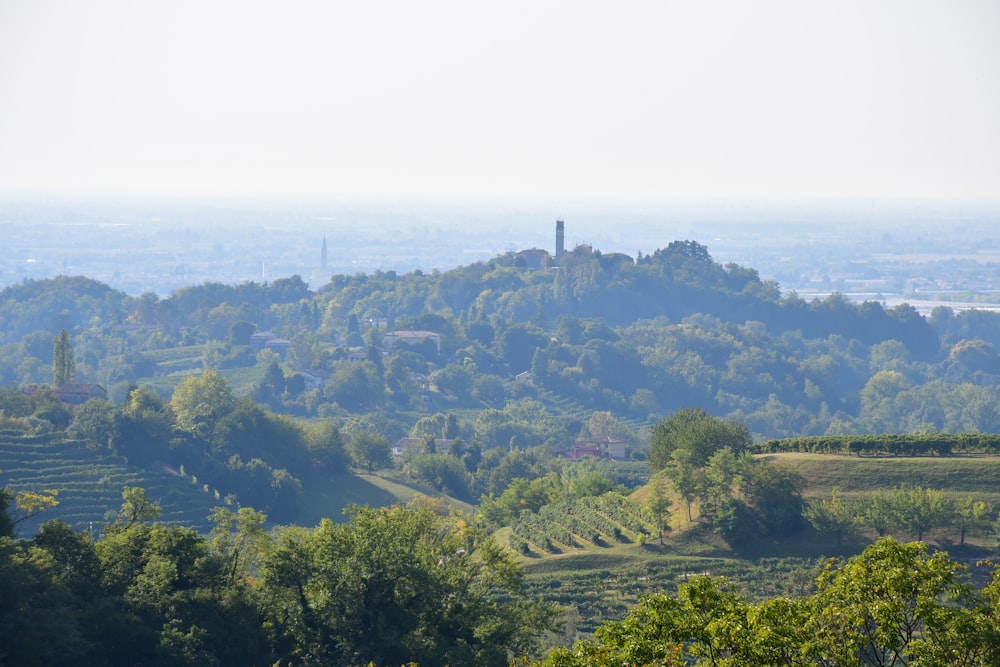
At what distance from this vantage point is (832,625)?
17062mm

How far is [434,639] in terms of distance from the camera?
26.3m

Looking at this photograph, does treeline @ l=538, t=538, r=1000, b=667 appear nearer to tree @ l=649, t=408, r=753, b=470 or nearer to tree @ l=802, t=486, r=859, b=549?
tree @ l=802, t=486, r=859, b=549

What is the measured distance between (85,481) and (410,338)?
68661 millimetres

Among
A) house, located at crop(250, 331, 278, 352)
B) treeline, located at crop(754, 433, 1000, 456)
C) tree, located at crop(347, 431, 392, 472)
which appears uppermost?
treeline, located at crop(754, 433, 1000, 456)

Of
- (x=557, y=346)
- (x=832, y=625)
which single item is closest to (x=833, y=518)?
(x=832, y=625)

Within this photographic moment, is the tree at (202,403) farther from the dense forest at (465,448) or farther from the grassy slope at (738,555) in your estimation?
the grassy slope at (738,555)

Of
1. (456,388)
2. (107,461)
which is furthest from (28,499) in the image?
(456,388)

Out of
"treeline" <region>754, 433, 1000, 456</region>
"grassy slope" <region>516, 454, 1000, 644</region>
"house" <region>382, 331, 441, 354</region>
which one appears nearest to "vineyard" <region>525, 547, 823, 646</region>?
"grassy slope" <region>516, 454, 1000, 644</region>

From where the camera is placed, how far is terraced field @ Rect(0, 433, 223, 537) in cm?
5981

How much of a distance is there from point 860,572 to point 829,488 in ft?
94.2

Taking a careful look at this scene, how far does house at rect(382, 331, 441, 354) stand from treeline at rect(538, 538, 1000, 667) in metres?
111

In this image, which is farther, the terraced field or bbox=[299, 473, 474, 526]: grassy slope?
bbox=[299, 473, 474, 526]: grassy slope

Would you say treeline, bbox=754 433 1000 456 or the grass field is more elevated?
treeline, bbox=754 433 1000 456

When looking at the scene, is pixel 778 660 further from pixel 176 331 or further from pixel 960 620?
pixel 176 331
